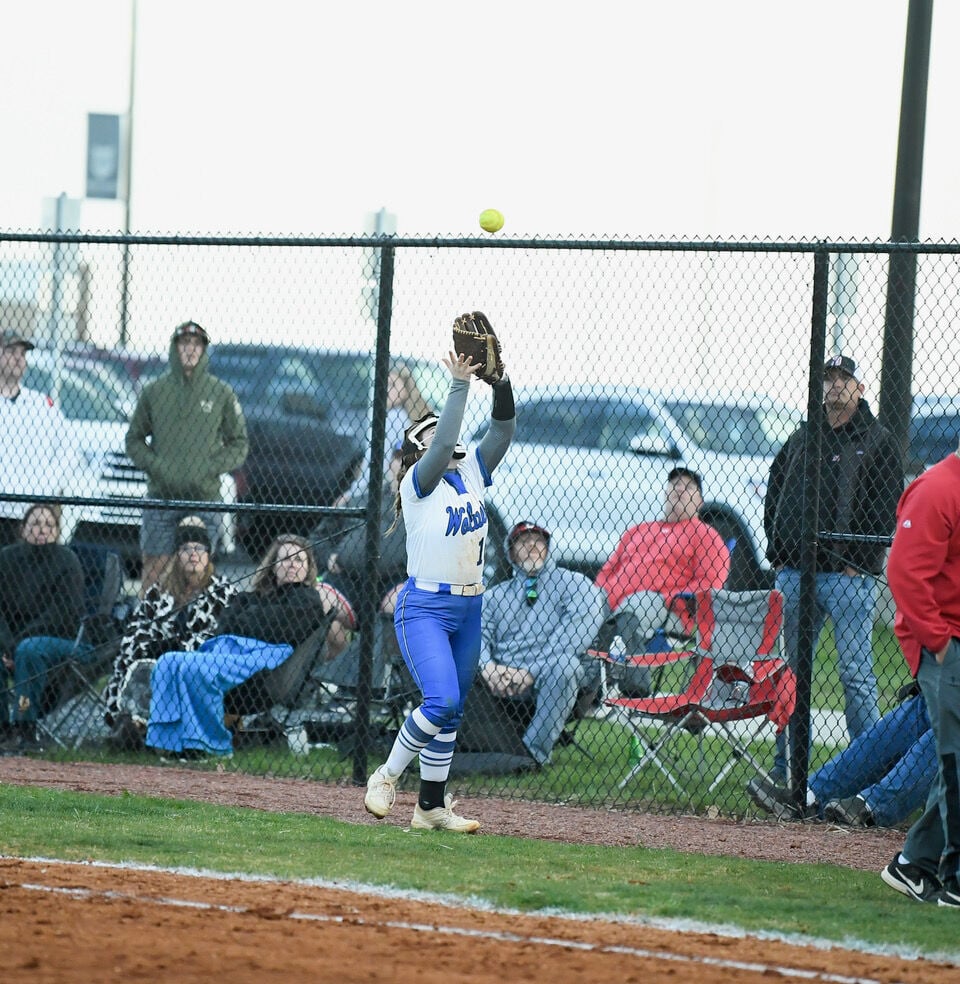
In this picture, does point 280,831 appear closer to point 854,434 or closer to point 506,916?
point 506,916

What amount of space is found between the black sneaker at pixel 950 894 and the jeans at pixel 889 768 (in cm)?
155

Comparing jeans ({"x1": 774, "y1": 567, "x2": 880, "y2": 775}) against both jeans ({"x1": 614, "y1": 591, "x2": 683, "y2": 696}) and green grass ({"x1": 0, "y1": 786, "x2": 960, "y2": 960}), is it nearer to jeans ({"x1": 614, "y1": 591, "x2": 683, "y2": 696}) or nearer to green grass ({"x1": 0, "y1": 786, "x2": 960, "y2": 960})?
jeans ({"x1": 614, "y1": 591, "x2": 683, "y2": 696})

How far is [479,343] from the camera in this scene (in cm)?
665

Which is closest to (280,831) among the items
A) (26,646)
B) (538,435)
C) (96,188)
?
(26,646)

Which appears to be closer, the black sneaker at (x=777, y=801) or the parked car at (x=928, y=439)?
the black sneaker at (x=777, y=801)

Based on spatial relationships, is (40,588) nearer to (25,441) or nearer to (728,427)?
(25,441)

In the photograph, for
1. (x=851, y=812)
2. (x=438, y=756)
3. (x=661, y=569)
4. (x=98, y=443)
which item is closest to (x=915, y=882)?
(x=851, y=812)

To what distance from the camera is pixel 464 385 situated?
21.8 feet

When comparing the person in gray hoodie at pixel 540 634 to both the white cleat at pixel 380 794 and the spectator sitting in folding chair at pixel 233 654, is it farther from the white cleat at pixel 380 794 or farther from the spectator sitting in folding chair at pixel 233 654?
the white cleat at pixel 380 794

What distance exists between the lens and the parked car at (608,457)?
42.3ft

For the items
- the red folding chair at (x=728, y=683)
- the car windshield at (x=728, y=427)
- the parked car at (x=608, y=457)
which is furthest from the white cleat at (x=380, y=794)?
the car windshield at (x=728, y=427)

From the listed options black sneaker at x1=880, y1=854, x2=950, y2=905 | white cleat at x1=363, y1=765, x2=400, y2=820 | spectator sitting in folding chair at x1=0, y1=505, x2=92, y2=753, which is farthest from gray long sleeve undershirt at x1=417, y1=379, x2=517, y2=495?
spectator sitting in folding chair at x1=0, y1=505, x2=92, y2=753

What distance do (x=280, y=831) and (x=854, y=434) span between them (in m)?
3.42

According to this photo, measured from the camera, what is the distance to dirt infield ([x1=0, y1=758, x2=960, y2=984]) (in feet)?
14.2
